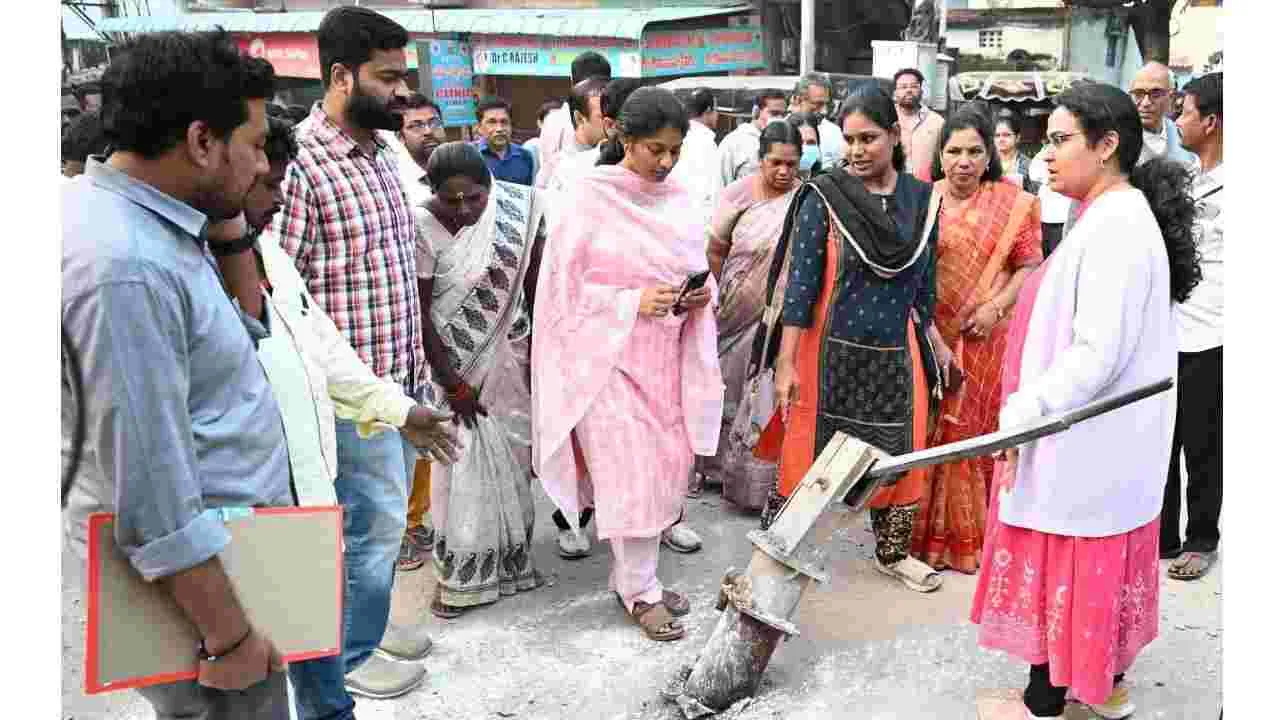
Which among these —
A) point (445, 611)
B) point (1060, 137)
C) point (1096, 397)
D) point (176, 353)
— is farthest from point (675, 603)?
point (176, 353)

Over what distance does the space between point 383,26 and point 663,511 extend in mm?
1799

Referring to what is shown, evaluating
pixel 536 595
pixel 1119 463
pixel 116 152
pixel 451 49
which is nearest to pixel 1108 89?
pixel 1119 463

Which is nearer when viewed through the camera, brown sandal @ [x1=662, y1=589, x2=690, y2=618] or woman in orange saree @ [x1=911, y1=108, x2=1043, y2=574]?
brown sandal @ [x1=662, y1=589, x2=690, y2=618]

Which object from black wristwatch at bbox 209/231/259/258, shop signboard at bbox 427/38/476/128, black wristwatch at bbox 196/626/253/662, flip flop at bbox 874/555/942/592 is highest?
shop signboard at bbox 427/38/476/128

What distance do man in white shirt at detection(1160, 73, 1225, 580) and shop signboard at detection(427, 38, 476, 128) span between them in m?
12.6

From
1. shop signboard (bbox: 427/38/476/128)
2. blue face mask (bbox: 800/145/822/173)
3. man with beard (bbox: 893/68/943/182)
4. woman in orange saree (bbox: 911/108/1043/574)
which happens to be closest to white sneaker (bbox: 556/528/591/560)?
woman in orange saree (bbox: 911/108/1043/574)

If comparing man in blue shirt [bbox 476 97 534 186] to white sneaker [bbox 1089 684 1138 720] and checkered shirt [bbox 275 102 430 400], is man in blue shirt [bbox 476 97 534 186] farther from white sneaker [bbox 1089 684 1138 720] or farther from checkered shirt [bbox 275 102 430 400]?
white sneaker [bbox 1089 684 1138 720]

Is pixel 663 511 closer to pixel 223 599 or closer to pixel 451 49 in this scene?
pixel 223 599

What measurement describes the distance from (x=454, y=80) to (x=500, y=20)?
113 centimetres

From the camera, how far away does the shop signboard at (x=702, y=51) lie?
47.7 feet

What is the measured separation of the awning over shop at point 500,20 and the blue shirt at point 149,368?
12.6m

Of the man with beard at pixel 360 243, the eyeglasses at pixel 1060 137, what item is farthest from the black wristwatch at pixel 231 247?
the eyeglasses at pixel 1060 137

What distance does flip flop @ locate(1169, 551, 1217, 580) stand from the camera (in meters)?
4.19

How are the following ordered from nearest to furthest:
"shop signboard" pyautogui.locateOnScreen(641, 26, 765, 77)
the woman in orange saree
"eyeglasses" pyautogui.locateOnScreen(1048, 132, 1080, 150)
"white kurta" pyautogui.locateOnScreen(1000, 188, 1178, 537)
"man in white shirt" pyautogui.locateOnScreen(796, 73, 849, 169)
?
1. "white kurta" pyautogui.locateOnScreen(1000, 188, 1178, 537)
2. "eyeglasses" pyautogui.locateOnScreen(1048, 132, 1080, 150)
3. the woman in orange saree
4. "man in white shirt" pyautogui.locateOnScreen(796, 73, 849, 169)
5. "shop signboard" pyautogui.locateOnScreen(641, 26, 765, 77)
